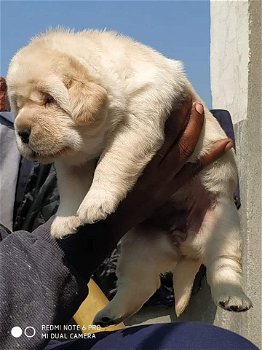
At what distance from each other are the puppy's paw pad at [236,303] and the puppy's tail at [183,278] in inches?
11.4

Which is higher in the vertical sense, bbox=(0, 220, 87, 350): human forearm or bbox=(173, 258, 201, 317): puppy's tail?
bbox=(0, 220, 87, 350): human forearm

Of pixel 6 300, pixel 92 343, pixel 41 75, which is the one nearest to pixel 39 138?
pixel 41 75

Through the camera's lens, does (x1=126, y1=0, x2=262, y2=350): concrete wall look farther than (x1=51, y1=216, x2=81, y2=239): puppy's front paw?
Yes

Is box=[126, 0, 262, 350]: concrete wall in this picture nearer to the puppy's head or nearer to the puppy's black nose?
the puppy's head

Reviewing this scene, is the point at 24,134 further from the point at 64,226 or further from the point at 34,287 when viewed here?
the point at 34,287

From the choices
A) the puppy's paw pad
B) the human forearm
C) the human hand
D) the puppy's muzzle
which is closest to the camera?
the human forearm

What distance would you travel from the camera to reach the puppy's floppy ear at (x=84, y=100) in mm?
2045

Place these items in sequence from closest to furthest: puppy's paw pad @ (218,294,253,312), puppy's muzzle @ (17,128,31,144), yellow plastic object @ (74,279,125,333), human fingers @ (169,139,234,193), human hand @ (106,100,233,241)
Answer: puppy's muzzle @ (17,128,31,144)
puppy's paw pad @ (218,294,253,312)
human hand @ (106,100,233,241)
human fingers @ (169,139,234,193)
yellow plastic object @ (74,279,125,333)

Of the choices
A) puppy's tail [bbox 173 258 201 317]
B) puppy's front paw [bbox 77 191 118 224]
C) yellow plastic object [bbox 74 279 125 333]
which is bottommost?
yellow plastic object [bbox 74 279 125 333]

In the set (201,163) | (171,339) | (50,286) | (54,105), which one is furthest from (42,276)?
(201,163)

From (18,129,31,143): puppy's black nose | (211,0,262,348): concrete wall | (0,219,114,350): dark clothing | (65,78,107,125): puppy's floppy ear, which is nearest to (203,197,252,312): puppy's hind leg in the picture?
(0,219,114,350): dark clothing

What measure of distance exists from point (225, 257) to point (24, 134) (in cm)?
83

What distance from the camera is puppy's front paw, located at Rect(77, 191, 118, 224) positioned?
2.07 metres

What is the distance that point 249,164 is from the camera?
3.60 m
